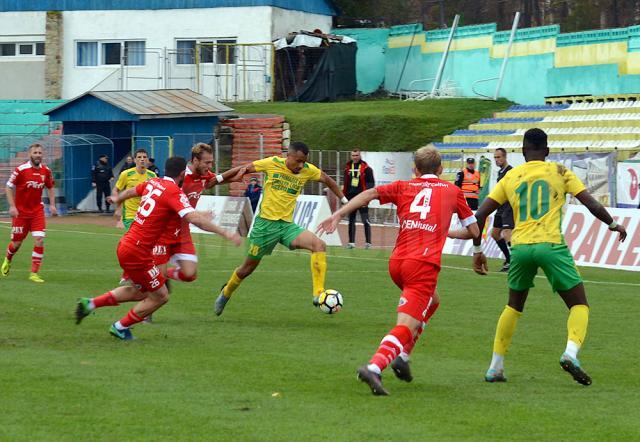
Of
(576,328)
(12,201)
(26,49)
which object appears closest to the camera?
(576,328)

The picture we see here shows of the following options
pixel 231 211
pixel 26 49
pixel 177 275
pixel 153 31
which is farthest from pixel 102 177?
pixel 177 275

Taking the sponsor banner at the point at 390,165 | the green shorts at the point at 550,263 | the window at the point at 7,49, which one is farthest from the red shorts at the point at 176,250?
the window at the point at 7,49

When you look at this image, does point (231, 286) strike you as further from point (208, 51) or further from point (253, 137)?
point (208, 51)

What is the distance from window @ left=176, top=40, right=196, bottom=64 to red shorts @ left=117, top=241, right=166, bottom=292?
39986mm

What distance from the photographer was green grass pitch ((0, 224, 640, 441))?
8.23m

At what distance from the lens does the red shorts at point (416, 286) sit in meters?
9.75

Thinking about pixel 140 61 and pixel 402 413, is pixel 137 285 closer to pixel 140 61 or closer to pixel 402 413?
pixel 402 413

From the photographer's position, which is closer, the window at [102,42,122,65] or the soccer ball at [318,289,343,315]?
the soccer ball at [318,289,343,315]

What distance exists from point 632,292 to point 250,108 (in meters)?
29.8

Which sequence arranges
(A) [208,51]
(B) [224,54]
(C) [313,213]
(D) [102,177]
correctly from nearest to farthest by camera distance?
(C) [313,213]
(D) [102,177]
(B) [224,54]
(A) [208,51]

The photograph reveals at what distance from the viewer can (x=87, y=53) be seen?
53.9 metres

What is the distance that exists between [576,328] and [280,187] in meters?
6.25

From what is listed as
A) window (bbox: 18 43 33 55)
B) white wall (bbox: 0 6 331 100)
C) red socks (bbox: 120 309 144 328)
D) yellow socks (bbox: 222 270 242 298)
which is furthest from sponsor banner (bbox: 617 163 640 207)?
window (bbox: 18 43 33 55)

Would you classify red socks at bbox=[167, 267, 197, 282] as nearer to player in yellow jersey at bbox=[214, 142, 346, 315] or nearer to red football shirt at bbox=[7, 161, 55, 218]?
player in yellow jersey at bbox=[214, 142, 346, 315]
